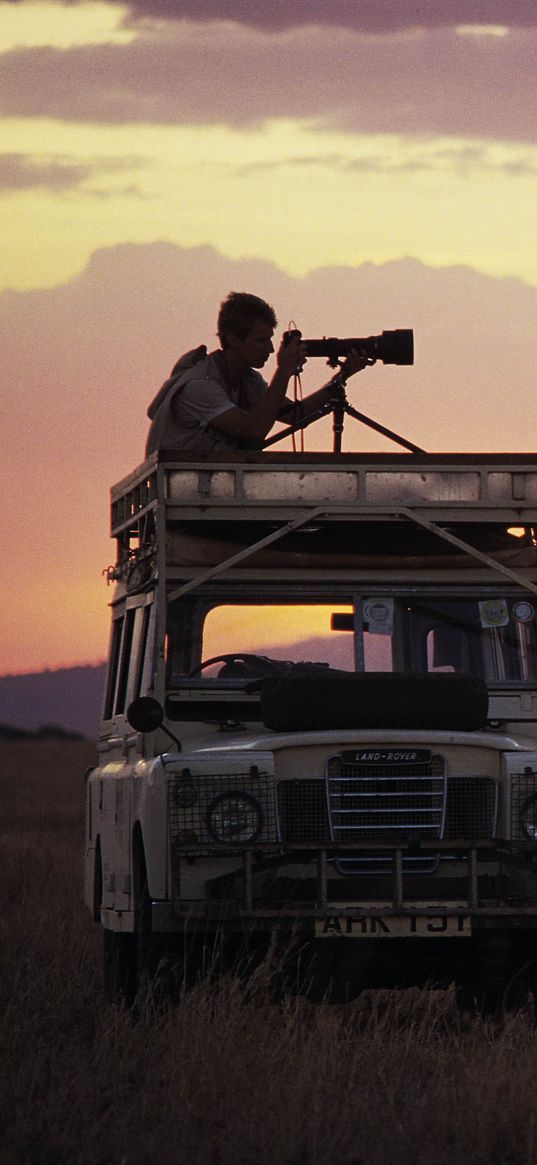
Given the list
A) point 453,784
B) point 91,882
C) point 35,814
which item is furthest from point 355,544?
point 35,814

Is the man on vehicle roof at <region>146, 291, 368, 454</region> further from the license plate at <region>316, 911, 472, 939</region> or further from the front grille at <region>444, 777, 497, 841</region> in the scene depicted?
the license plate at <region>316, 911, 472, 939</region>

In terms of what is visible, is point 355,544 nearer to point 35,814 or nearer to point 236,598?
point 236,598

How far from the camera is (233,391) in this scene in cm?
1219

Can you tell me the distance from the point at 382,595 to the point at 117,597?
1981 mm

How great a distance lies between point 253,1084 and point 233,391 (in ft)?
16.1

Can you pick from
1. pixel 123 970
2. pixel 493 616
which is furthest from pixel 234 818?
pixel 493 616

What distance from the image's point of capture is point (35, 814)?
119 ft

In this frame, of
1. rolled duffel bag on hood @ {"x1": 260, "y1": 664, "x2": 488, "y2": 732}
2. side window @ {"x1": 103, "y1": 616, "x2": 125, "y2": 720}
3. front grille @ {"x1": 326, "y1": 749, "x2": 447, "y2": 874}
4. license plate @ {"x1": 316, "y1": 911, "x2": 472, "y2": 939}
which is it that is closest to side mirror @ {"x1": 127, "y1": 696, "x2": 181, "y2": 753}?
rolled duffel bag on hood @ {"x1": 260, "y1": 664, "x2": 488, "y2": 732}

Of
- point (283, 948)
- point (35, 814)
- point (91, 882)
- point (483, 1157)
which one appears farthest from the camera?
point (35, 814)

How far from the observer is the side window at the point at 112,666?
12.5m

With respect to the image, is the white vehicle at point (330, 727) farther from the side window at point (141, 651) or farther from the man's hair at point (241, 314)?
the man's hair at point (241, 314)

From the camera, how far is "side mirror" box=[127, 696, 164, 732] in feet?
32.6

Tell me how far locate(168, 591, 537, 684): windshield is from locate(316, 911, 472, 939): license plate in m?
1.72

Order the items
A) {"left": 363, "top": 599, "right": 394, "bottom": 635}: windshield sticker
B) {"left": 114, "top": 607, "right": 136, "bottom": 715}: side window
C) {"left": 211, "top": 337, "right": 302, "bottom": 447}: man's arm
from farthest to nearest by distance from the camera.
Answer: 1. {"left": 114, "top": 607, "right": 136, "bottom": 715}: side window
2. {"left": 211, "top": 337, "right": 302, "bottom": 447}: man's arm
3. {"left": 363, "top": 599, "right": 394, "bottom": 635}: windshield sticker
